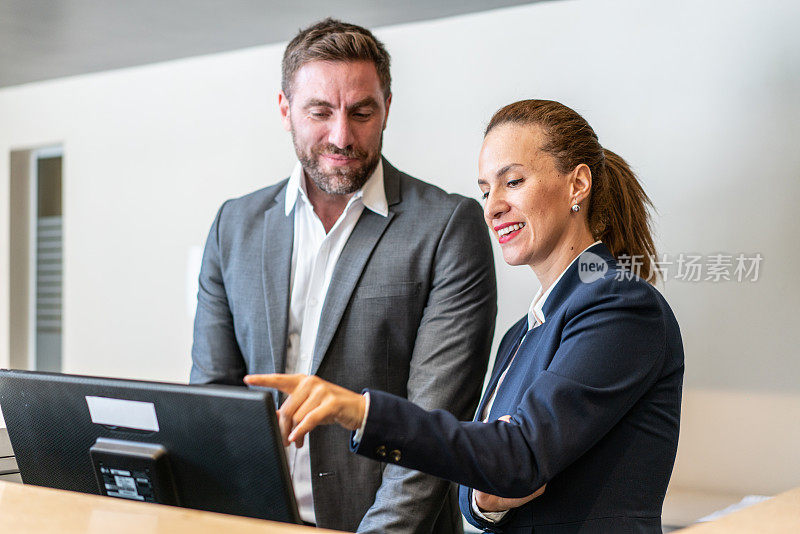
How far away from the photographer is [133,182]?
447 centimetres

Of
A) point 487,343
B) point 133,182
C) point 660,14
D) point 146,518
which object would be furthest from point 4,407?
point 133,182

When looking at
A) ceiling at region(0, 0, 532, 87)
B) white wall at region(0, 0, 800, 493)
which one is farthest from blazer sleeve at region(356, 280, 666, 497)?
ceiling at region(0, 0, 532, 87)

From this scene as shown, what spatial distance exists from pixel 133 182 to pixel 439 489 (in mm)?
3197

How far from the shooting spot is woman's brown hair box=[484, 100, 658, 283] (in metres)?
1.61

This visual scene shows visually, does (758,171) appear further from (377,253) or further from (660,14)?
(377,253)

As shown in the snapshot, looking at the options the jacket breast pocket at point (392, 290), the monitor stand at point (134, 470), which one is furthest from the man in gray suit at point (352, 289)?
the monitor stand at point (134, 470)

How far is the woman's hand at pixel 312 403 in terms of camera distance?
110 cm

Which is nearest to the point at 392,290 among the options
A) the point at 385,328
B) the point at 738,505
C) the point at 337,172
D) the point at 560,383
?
the point at 385,328

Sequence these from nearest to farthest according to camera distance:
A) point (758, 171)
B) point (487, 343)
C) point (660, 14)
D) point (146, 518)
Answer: point (146, 518) → point (487, 343) → point (758, 171) → point (660, 14)

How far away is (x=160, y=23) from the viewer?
3.66 metres

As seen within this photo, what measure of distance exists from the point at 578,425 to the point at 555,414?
44mm

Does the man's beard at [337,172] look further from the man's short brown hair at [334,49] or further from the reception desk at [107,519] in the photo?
the reception desk at [107,519]

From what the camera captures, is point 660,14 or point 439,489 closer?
point 439,489

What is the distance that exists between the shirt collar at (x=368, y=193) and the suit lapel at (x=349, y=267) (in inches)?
0.6
